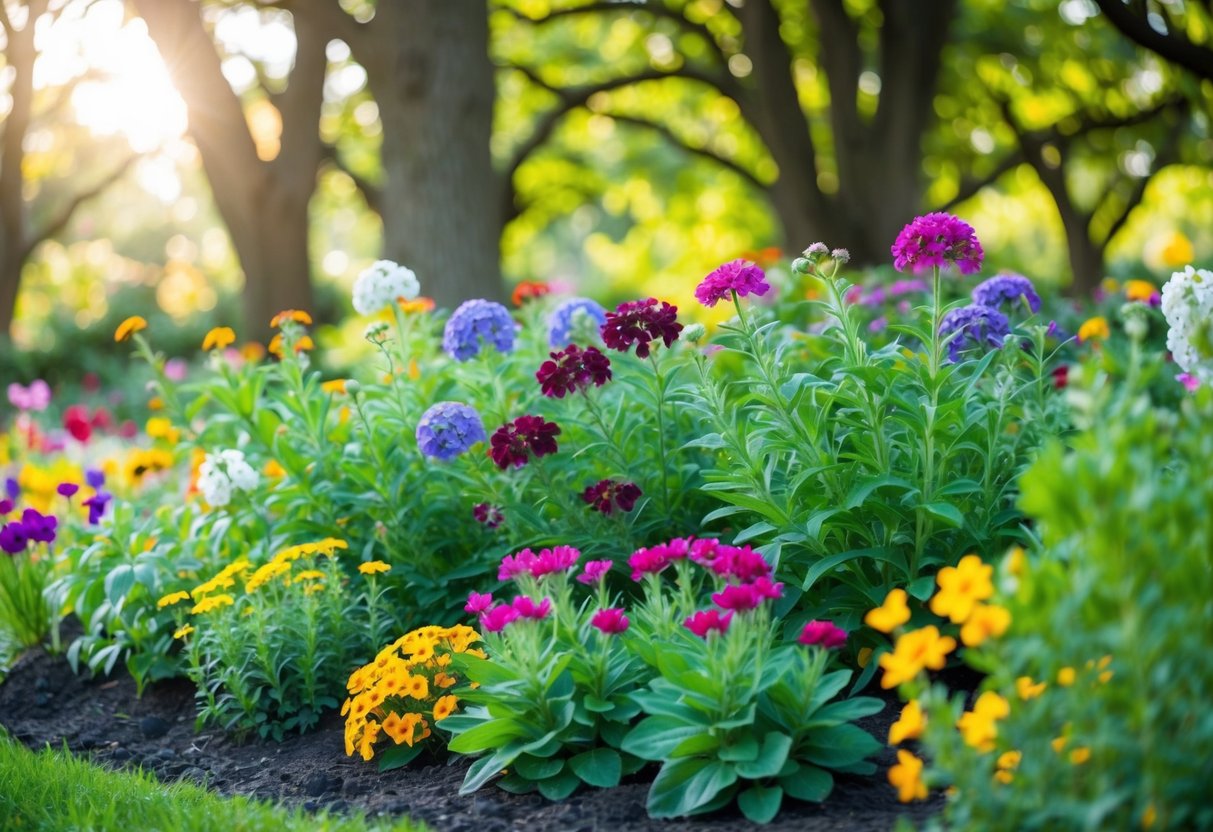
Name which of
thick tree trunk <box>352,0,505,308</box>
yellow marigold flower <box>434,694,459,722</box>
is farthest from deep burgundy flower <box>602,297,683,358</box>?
thick tree trunk <box>352,0,505,308</box>

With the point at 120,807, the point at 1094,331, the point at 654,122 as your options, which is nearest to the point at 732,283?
the point at 1094,331

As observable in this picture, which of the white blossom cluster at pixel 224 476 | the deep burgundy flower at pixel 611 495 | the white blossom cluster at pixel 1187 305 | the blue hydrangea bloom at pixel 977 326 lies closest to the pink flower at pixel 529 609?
the deep burgundy flower at pixel 611 495

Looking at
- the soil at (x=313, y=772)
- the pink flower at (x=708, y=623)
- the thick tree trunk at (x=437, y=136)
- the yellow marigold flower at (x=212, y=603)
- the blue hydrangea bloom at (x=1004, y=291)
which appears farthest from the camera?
the thick tree trunk at (x=437, y=136)

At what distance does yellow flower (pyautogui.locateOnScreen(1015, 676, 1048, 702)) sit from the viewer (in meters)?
2.31

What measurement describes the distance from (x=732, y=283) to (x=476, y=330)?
4.03 ft

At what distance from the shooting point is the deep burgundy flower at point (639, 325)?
11.6 feet

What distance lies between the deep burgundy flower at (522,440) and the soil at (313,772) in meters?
0.97

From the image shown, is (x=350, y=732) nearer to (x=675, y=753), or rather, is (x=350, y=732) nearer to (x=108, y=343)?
(x=675, y=753)

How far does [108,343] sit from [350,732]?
14630 millimetres

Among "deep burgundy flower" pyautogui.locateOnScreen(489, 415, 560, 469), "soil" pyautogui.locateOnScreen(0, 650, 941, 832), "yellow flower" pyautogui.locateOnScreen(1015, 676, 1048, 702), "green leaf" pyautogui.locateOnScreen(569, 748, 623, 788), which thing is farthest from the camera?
"deep burgundy flower" pyautogui.locateOnScreen(489, 415, 560, 469)

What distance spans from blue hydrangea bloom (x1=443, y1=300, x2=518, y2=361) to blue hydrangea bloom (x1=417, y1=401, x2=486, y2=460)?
0.40 meters

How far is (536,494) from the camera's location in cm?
425

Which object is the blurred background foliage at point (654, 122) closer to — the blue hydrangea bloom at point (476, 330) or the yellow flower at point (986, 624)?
the blue hydrangea bloom at point (476, 330)

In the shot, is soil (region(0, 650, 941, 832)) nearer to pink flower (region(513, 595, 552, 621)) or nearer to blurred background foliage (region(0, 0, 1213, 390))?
pink flower (region(513, 595, 552, 621))
